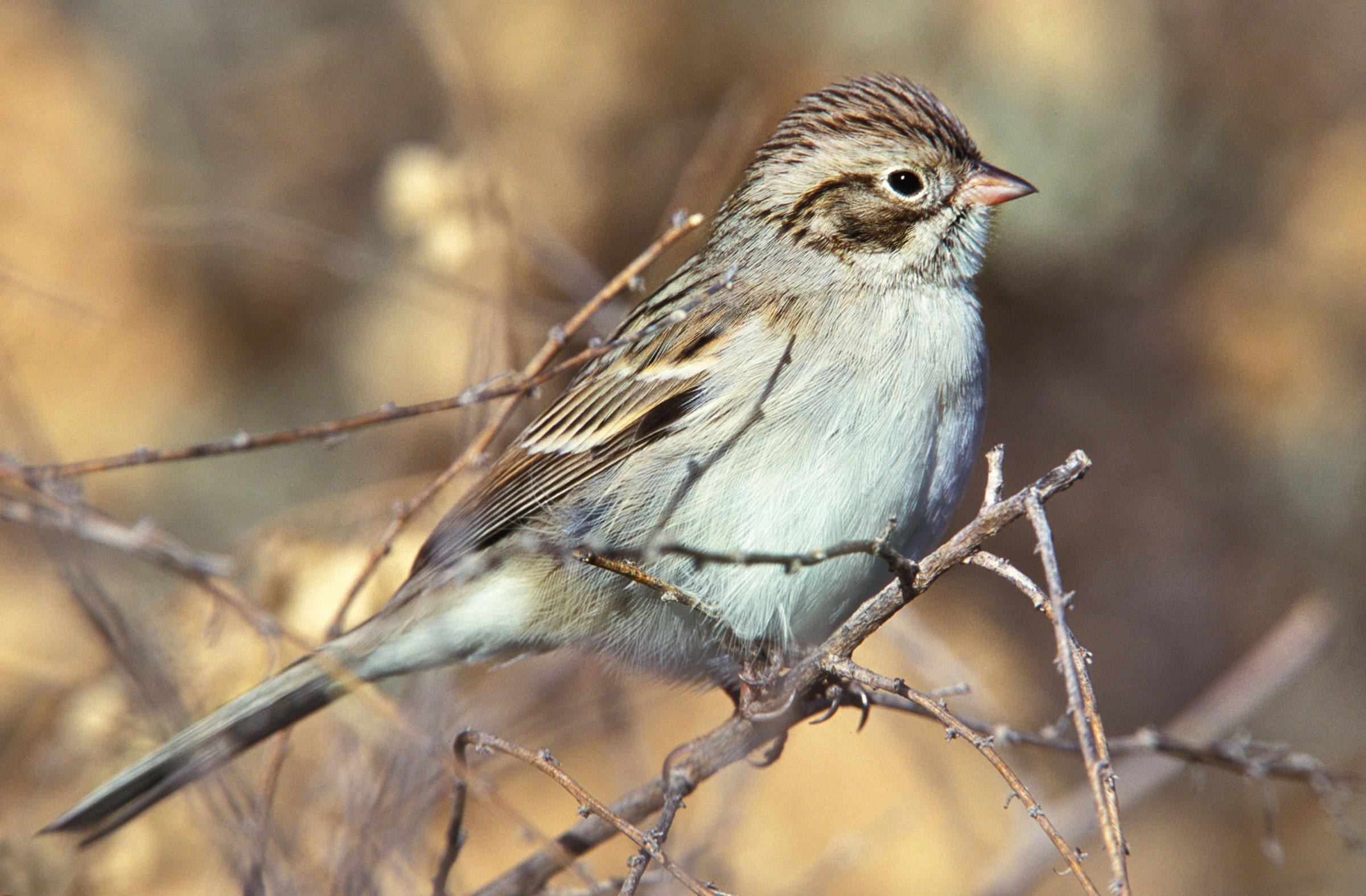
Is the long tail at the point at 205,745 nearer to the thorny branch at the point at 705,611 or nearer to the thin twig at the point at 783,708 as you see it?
the thorny branch at the point at 705,611

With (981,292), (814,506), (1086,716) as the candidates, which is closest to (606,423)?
(814,506)

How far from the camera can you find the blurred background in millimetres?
5172

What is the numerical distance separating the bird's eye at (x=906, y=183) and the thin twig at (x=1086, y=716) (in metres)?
1.46

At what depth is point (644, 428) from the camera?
9.07 ft

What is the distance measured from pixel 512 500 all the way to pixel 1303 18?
5.11 m

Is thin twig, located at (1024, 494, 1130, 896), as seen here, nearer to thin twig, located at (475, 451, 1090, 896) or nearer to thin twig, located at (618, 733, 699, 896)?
thin twig, located at (475, 451, 1090, 896)

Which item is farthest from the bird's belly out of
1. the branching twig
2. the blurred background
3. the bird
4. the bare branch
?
the blurred background

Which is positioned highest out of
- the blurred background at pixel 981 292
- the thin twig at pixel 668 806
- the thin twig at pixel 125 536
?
the blurred background at pixel 981 292

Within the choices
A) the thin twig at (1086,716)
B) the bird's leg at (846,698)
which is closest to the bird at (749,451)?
the bird's leg at (846,698)

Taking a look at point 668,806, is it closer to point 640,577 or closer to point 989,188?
point 640,577

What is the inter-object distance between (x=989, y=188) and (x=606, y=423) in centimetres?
99

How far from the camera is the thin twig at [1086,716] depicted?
1.27 metres

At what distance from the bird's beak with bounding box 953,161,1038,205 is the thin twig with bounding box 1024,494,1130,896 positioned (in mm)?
1438

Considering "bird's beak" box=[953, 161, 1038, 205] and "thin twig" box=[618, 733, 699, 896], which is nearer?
"thin twig" box=[618, 733, 699, 896]
